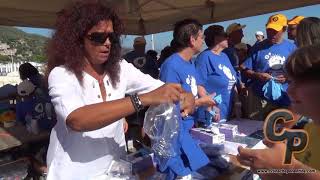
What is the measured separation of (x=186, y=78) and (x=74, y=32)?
3.82ft

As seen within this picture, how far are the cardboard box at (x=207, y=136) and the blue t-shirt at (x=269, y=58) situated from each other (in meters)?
1.17

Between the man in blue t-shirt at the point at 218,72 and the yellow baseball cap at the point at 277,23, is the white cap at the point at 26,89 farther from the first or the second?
the yellow baseball cap at the point at 277,23

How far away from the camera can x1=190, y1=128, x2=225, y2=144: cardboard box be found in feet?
8.13

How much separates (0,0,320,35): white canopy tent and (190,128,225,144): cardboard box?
9.21 ft

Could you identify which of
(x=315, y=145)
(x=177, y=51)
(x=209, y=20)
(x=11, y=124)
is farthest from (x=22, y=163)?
(x=209, y=20)

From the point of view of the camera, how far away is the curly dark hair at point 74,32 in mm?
1483

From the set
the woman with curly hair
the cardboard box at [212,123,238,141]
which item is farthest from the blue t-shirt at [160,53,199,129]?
the woman with curly hair

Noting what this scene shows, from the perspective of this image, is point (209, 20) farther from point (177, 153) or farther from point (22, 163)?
point (177, 153)

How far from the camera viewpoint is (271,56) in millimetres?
3566

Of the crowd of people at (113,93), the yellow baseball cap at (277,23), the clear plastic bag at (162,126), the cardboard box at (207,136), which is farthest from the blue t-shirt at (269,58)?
the clear plastic bag at (162,126)

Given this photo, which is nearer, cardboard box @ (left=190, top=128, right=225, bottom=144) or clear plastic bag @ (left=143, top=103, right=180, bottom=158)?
clear plastic bag @ (left=143, top=103, right=180, bottom=158)

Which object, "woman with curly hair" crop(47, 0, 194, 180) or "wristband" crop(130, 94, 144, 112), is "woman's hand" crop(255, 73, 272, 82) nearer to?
"woman with curly hair" crop(47, 0, 194, 180)

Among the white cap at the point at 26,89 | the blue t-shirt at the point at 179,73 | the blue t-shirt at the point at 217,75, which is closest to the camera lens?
the blue t-shirt at the point at 179,73

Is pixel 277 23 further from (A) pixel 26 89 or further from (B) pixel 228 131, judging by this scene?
(A) pixel 26 89
